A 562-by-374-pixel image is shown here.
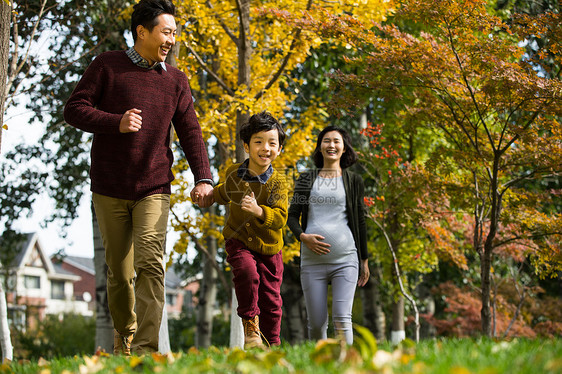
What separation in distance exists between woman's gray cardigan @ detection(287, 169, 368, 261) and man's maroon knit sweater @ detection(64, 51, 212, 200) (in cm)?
123

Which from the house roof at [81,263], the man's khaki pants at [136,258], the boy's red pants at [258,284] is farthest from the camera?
the house roof at [81,263]

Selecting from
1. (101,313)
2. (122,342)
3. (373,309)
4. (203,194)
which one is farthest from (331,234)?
(373,309)

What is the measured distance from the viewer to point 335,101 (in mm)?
7207

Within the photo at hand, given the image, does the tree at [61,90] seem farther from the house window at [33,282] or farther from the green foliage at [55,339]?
the house window at [33,282]

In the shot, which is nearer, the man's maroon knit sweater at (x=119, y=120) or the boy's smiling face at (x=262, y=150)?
the man's maroon knit sweater at (x=119, y=120)

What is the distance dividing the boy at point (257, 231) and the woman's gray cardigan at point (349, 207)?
14.6 inches

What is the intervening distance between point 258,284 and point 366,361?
2.04 metres

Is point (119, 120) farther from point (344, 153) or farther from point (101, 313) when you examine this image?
point (101, 313)

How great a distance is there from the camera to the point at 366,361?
2395 millimetres

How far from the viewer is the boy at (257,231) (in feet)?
14.2

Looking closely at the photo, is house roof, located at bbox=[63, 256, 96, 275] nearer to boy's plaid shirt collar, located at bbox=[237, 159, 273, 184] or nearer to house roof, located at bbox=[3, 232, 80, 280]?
house roof, located at bbox=[3, 232, 80, 280]

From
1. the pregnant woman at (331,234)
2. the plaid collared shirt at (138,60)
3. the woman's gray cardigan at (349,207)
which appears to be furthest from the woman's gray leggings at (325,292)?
the plaid collared shirt at (138,60)

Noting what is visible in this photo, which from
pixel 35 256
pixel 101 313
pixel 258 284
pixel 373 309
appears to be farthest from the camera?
pixel 35 256

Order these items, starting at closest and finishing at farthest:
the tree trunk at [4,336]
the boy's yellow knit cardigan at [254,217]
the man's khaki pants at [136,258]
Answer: the man's khaki pants at [136,258] < the boy's yellow knit cardigan at [254,217] < the tree trunk at [4,336]
